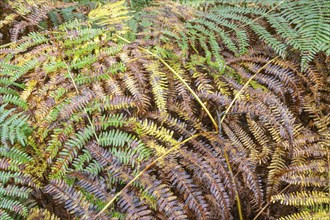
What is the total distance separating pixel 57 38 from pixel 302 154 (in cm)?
204

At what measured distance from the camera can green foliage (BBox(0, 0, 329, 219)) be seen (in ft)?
5.41

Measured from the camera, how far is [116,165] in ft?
5.54

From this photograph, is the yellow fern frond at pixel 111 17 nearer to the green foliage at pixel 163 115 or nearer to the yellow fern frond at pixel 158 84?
the green foliage at pixel 163 115

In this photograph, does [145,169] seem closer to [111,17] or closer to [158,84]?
[158,84]

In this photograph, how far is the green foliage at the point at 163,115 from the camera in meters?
1.65

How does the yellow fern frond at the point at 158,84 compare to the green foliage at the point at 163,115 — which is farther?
the yellow fern frond at the point at 158,84

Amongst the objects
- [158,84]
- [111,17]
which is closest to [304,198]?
[158,84]

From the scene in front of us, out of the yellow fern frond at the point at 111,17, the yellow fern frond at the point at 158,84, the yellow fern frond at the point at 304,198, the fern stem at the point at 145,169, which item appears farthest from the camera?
the yellow fern frond at the point at 111,17

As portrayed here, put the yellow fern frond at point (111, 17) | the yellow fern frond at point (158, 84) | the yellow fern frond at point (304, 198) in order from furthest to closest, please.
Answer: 1. the yellow fern frond at point (111, 17)
2. the yellow fern frond at point (158, 84)
3. the yellow fern frond at point (304, 198)

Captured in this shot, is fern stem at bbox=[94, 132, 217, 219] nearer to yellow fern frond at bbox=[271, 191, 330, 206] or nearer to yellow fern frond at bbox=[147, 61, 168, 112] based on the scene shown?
yellow fern frond at bbox=[147, 61, 168, 112]

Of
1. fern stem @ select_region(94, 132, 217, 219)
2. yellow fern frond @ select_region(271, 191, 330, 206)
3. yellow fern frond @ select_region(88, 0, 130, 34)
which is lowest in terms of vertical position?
yellow fern frond @ select_region(271, 191, 330, 206)

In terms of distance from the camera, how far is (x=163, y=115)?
190 cm

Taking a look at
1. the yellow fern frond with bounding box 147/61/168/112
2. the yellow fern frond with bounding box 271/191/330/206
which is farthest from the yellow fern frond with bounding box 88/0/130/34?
the yellow fern frond with bounding box 271/191/330/206

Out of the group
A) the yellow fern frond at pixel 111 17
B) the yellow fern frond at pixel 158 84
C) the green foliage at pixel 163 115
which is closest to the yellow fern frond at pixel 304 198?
the green foliage at pixel 163 115
